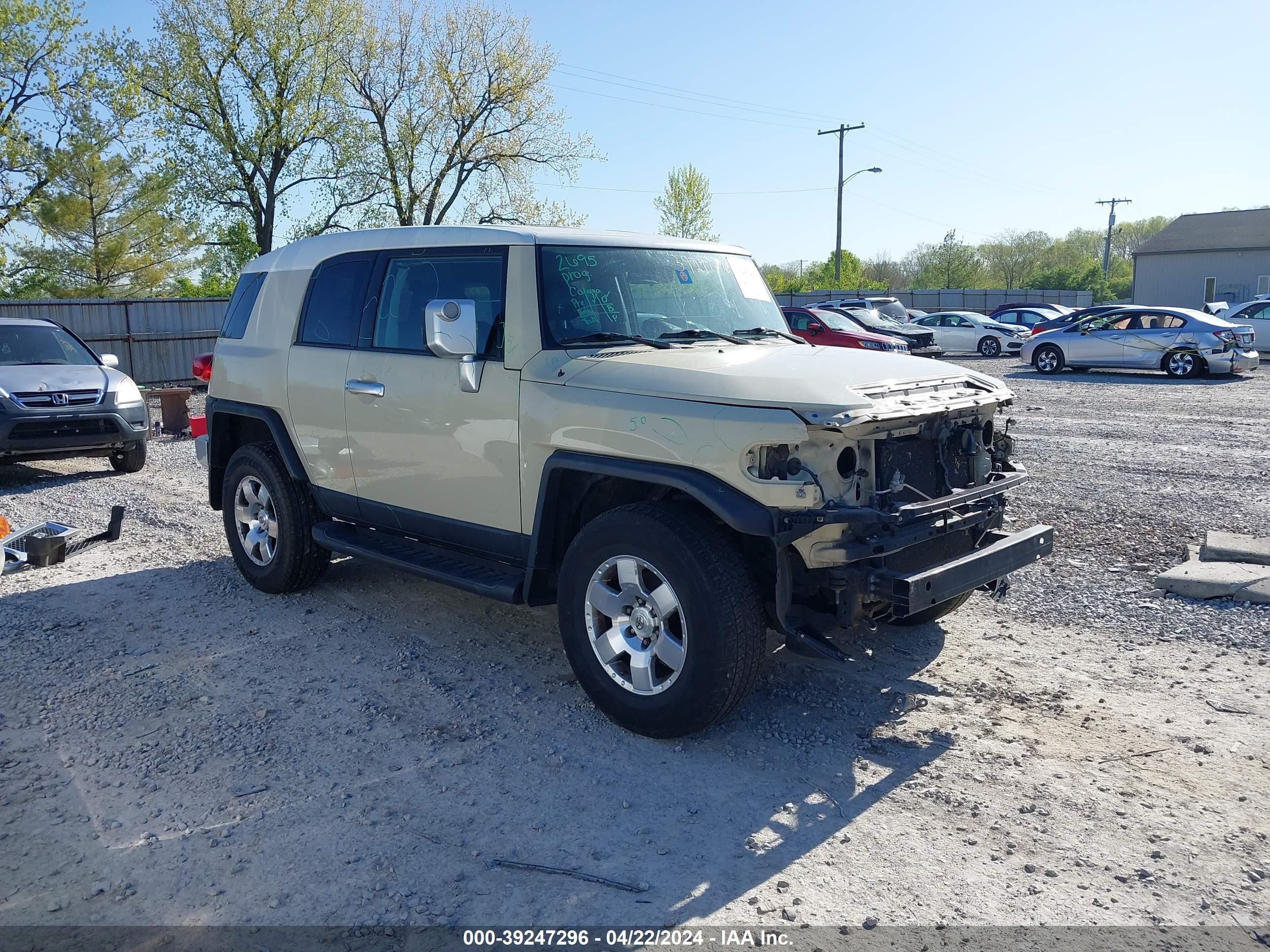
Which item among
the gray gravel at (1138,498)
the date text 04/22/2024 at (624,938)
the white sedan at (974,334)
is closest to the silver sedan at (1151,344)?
the gray gravel at (1138,498)

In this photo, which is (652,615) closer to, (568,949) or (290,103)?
(568,949)

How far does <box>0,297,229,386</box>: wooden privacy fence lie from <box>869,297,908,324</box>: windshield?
20556mm

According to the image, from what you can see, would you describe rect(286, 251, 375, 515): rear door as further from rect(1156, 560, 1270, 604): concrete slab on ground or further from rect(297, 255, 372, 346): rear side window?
rect(1156, 560, 1270, 604): concrete slab on ground

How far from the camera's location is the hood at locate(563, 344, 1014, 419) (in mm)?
3961

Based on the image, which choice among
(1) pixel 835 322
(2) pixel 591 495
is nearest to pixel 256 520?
(2) pixel 591 495

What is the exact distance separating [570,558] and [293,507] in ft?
8.39

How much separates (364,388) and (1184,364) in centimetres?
1948

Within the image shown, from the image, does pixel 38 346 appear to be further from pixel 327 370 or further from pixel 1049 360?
pixel 1049 360

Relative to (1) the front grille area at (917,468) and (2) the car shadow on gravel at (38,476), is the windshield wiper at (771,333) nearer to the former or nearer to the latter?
(1) the front grille area at (917,468)

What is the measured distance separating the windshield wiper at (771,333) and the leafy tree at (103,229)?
3466 centimetres

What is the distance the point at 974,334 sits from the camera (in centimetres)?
3064

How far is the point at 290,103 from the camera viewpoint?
120 ft

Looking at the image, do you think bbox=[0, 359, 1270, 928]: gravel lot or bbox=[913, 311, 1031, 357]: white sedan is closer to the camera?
bbox=[0, 359, 1270, 928]: gravel lot

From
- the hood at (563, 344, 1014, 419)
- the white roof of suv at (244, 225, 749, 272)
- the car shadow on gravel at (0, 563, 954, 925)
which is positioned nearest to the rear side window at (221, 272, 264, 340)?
the white roof of suv at (244, 225, 749, 272)
